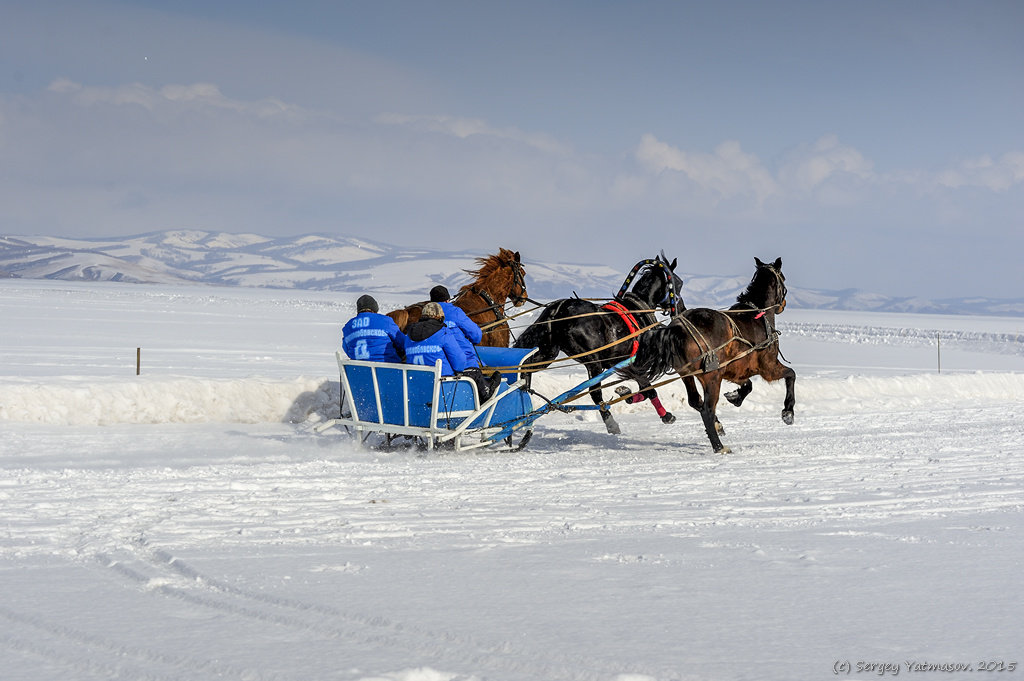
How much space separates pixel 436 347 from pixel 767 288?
3.98m

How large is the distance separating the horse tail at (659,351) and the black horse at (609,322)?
12 cm

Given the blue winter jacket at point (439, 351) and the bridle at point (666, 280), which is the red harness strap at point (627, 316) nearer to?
the bridle at point (666, 280)

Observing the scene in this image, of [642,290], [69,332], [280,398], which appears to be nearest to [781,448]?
[642,290]

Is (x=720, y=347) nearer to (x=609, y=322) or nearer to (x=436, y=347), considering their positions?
(x=609, y=322)

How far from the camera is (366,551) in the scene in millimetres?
4984

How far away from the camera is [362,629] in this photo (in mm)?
3727

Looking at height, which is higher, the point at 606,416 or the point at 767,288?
the point at 767,288

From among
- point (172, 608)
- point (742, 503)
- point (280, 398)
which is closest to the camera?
point (172, 608)

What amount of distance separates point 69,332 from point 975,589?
2486cm

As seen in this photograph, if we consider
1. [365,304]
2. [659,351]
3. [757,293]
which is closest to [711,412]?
[659,351]

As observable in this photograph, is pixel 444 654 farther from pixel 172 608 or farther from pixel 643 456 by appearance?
pixel 643 456

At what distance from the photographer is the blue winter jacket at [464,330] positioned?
29.1 feet

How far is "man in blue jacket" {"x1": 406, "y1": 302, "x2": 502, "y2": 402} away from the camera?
28.3 ft

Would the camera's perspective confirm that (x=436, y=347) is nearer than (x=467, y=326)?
Yes
